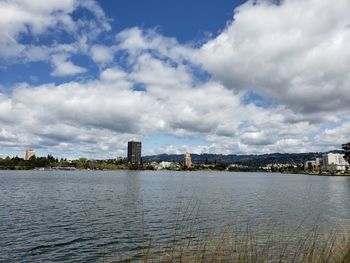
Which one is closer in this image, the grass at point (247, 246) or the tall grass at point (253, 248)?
the grass at point (247, 246)

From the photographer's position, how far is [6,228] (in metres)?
30.4

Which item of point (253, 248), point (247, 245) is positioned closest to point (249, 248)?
point (253, 248)

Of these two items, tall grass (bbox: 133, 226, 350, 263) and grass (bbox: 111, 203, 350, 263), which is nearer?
grass (bbox: 111, 203, 350, 263)

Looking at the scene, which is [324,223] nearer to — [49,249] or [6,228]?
[49,249]

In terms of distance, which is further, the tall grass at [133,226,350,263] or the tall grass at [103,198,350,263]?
the tall grass at [133,226,350,263]

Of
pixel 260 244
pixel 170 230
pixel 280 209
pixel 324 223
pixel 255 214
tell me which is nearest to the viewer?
pixel 260 244

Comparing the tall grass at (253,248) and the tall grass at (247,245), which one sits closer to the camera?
the tall grass at (247,245)

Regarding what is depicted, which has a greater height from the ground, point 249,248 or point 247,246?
point 247,246

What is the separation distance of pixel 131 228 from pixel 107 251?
8.17 meters

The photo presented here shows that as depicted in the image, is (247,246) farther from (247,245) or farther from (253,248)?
(253,248)

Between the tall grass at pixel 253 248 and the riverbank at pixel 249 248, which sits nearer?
the riverbank at pixel 249 248

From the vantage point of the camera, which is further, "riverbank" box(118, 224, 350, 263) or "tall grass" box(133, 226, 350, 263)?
"tall grass" box(133, 226, 350, 263)

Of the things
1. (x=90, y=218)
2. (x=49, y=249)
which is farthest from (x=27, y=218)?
(x=49, y=249)

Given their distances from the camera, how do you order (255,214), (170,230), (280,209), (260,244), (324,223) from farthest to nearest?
(280,209) < (255,214) < (324,223) < (170,230) < (260,244)
